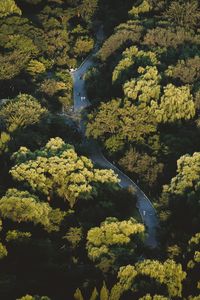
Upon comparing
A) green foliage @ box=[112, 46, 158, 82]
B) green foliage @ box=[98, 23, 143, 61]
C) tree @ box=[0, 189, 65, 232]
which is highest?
green foliage @ box=[98, 23, 143, 61]

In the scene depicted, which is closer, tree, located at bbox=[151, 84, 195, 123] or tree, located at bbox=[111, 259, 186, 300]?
tree, located at bbox=[111, 259, 186, 300]

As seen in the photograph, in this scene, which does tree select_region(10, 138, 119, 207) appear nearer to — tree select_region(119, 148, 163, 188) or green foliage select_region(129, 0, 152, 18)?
tree select_region(119, 148, 163, 188)

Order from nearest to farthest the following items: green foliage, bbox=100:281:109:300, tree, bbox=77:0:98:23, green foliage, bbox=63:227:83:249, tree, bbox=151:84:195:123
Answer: green foliage, bbox=100:281:109:300, green foliage, bbox=63:227:83:249, tree, bbox=151:84:195:123, tree, bbox=77:0:98:23

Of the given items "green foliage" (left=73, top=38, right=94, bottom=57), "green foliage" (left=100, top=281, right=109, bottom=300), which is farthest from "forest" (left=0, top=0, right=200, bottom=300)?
"green foliage" (left=73, top=38, right=94, bottom=57)

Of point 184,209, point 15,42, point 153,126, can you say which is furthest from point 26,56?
point 184,209

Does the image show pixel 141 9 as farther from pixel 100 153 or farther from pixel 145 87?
pixel 100 153

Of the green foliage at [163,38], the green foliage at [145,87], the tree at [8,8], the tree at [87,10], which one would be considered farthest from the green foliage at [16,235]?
the tree at [87,10]
